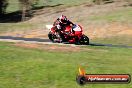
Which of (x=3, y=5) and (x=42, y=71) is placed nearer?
(x=42, y=71)

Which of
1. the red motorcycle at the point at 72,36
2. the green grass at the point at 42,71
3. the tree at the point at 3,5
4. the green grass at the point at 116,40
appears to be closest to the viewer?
the green grass at the point at 42,71

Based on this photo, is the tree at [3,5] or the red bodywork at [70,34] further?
the tree at [3,5]

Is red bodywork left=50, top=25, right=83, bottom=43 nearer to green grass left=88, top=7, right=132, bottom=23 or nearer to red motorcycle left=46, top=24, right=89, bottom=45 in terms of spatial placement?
red motorcycle left=46, top=24, right=89, bottom=45

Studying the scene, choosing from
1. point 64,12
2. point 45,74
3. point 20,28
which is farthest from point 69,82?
point 64,12

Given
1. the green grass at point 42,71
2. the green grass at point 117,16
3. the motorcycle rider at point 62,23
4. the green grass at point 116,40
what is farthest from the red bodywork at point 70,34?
the green grass at point 117,16

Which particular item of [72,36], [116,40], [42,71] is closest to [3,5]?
[116,40]

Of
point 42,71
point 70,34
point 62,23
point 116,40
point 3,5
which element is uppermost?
point 3,5

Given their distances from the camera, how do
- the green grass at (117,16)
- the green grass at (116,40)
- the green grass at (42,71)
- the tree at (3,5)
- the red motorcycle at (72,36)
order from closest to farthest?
the green grass at (42,71)
the red motorcycle at (72,36)
the green grass at (116,40)
the green grass at (117,16)
the tree at (3,5)

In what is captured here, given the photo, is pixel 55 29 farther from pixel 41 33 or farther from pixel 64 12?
pixel 64 12

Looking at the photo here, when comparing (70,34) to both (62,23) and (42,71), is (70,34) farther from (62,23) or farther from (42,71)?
(42,71)

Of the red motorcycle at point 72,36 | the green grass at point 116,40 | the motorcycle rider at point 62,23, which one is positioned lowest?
the green grass at point 116,40

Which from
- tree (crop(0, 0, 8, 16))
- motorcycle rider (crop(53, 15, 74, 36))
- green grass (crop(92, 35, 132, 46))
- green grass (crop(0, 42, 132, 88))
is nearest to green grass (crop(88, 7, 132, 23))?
green grass (crop(92, 35, 132, 46))

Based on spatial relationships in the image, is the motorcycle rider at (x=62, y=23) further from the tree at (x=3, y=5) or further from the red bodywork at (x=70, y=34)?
the tree at (x=3, y=5)

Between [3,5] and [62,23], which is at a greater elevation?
[3,5]
